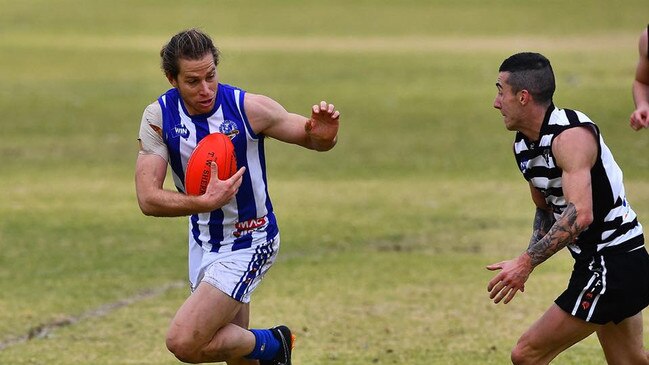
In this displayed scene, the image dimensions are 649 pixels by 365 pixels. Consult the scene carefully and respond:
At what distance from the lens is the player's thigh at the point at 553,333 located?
24.4ft

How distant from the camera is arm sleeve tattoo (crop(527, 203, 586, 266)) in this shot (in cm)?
720

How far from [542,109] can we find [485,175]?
11564 mm

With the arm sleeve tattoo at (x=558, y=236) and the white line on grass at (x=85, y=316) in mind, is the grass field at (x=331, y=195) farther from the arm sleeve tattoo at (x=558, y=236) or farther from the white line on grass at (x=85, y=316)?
the arm sleeve tattoo at (x=558, y=236)

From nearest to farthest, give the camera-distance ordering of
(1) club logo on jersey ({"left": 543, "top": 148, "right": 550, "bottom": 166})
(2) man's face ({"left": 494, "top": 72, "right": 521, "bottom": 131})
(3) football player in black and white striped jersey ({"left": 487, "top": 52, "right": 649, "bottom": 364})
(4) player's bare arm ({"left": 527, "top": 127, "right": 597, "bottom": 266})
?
(4) player's bare arm ({"left": 527, "top": 127, "right": 597, "bottom": 266}) < (3) football player in black and white striped jersey ({"left": 487, "top": 52, "right": 649, "bottom": 364}) < (1) club logo on jersey ({"left": 543, "top": 148, "right": 550, "bottom": 166}) < (2) man's face ({"left": 494, "top": 72, "right": 521, "bottom": 131})

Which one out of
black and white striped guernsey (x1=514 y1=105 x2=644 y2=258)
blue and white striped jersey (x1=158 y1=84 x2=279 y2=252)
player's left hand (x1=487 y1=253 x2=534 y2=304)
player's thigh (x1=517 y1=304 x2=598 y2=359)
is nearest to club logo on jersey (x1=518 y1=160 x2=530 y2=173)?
black and white striped guernsey (x1=514 y1=105 x2=644 y2=258)

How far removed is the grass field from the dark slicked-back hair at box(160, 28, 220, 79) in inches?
107

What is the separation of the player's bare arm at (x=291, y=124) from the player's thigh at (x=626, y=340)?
6.60ft

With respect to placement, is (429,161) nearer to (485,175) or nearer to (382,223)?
(485,175)

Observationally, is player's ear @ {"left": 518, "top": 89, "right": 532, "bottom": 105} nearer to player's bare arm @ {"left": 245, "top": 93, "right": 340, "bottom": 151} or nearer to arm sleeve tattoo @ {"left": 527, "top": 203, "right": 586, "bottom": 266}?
arm sleeve tattoo @ {"left": 527, "top": 203, "right": 586, "bottom": 266}

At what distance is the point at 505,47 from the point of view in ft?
120

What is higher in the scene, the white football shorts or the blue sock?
the white football shorts

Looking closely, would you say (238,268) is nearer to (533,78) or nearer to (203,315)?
(203,315)

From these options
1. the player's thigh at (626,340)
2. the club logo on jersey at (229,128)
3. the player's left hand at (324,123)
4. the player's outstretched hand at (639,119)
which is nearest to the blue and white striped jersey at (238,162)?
the club logo on jersey at (229,128)

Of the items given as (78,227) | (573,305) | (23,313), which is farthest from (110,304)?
(573,305)
